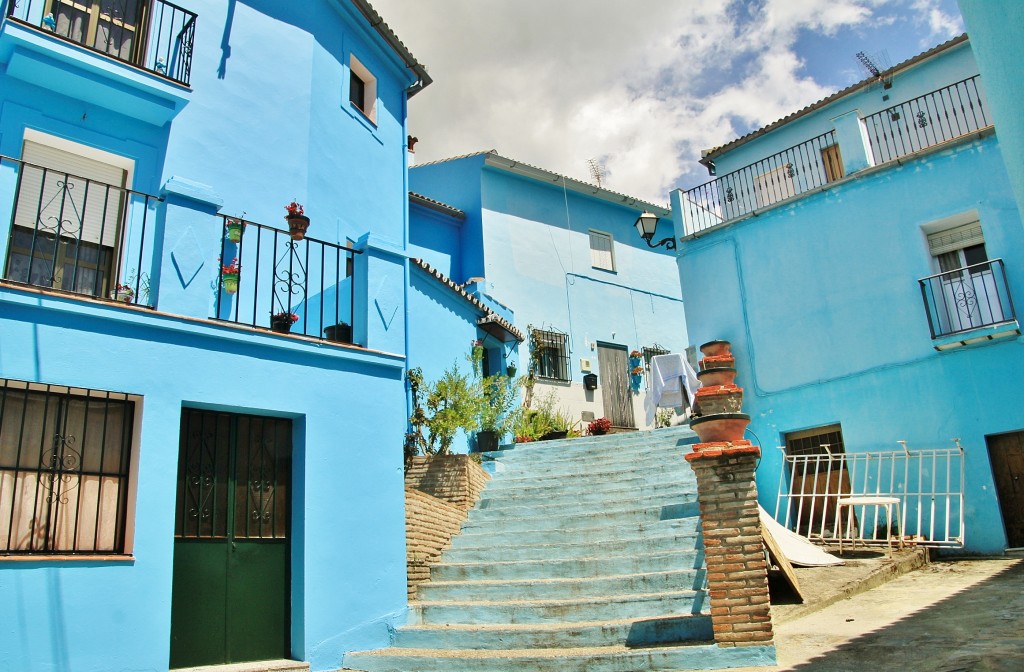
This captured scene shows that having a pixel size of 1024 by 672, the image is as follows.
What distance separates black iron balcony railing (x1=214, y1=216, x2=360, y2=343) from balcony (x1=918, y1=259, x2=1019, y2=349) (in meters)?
8.83

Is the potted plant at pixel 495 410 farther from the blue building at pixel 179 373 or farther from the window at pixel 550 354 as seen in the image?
the blue building at pixel 179 373

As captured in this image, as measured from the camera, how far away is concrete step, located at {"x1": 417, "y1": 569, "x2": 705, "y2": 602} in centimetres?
681

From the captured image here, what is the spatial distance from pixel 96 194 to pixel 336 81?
4056mm

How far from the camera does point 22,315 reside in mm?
5543

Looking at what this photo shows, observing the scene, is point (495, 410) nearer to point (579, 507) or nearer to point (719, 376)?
point (579, 507)

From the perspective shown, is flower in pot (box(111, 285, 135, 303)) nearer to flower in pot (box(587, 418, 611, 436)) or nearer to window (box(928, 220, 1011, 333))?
flower in pot (box(587, 418, 611, 436))

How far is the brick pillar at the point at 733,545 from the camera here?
18.4ft

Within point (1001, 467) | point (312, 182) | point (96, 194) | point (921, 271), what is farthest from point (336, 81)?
point (1001, 467)

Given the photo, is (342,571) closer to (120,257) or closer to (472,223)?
(120,257)

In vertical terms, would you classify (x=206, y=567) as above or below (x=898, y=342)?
below

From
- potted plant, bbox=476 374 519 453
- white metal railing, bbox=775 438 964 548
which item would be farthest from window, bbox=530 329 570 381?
white metal railing, bbox=775 438 964 548

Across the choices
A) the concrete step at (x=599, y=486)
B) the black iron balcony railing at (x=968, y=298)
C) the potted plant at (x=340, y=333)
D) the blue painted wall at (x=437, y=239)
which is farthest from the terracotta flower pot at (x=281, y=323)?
the black iron balcony railing at (x=968, y=298)

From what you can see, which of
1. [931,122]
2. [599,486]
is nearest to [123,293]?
[599,486]

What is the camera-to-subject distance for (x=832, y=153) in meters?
15.8
